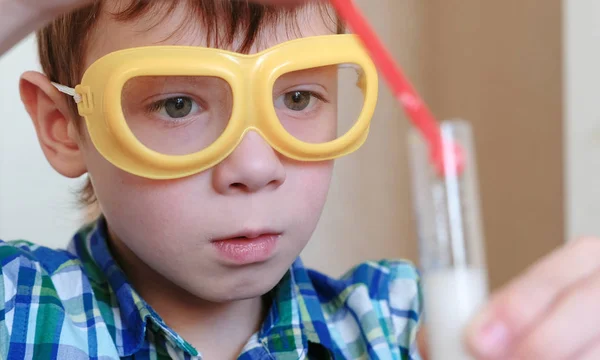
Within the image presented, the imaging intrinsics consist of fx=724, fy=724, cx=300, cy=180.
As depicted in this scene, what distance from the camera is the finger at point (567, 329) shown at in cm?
43

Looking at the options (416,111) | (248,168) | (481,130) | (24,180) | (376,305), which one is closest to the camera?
(416,111)

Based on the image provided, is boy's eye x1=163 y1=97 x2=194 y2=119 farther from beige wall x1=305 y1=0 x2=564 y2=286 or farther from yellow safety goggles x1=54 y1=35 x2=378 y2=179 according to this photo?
beige wall x1=305 y1=0 x2=564 y2=286

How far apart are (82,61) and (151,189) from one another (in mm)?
167

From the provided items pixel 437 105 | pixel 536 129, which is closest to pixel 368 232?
pixel 437 105

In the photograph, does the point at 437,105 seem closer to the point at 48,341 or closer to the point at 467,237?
the point at 48,341

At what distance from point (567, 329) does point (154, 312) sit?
48 cm

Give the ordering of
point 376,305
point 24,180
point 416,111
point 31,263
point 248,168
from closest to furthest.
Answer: point 416,111 < point 248,168 < point 31,263 < point 376,305 < point 24,180

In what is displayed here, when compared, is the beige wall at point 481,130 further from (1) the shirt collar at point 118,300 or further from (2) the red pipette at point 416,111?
(2) the red pipette at point 416,111

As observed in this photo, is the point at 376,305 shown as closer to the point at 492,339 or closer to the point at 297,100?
the point at 297,100

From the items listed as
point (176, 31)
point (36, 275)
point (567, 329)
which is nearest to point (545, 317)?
point (567, 329)

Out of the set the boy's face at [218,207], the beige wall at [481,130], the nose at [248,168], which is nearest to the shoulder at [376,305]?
the boy's face at [218,207]

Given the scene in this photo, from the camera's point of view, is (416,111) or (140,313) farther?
(140,313)

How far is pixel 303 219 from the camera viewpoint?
74 centimetres

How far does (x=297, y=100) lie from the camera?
752mm
